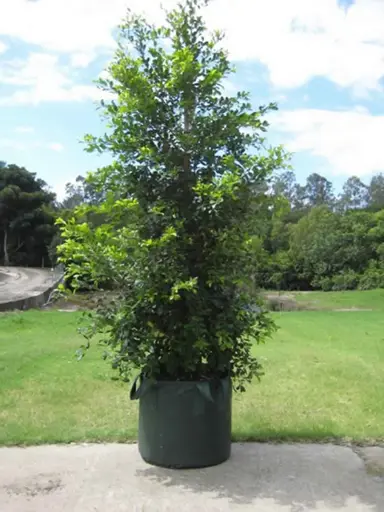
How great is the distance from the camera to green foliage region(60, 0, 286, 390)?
4.33m

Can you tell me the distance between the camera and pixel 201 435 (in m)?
4.33

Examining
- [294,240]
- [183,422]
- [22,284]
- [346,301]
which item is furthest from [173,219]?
[294,240]

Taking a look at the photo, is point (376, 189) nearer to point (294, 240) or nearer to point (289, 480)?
point (294, 240)

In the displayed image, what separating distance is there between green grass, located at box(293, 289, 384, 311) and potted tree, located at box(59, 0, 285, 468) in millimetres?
17359

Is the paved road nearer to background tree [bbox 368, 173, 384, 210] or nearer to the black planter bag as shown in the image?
the black planter bag

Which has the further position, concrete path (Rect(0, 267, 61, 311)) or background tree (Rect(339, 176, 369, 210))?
background tree (Rect(339, 176, 369, 210))

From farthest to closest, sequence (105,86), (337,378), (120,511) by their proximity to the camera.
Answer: (337,378) < (105,86) < (120,511)

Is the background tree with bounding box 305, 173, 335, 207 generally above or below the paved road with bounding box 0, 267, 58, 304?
above

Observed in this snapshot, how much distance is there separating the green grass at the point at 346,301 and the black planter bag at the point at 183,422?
1744cm

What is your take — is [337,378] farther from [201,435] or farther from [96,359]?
[201,435]

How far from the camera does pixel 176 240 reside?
4344 millimetres

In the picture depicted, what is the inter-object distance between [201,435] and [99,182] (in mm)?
1897

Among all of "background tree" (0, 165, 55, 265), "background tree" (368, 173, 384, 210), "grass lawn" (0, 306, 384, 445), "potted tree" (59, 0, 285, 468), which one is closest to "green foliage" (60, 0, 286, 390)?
"potted tree" (59, 0, 285, 468)

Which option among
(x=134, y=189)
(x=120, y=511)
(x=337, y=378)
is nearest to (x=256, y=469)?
(x=120, y=511)
